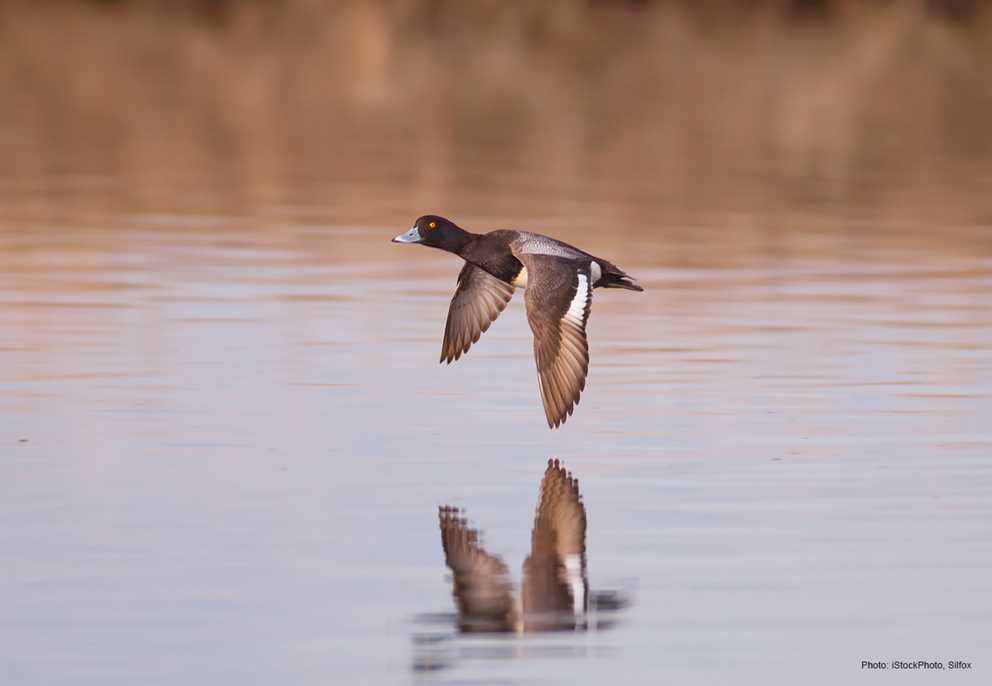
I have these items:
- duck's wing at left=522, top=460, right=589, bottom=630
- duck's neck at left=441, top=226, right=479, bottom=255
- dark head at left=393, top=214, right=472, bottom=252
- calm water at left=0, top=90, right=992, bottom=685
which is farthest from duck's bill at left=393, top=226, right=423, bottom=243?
duck's wing at left=522, top=460, right=589, bottom=630

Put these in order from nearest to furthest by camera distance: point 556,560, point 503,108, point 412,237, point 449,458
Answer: point 556,560 < point 449,458 < point 412,237 < point 503,108

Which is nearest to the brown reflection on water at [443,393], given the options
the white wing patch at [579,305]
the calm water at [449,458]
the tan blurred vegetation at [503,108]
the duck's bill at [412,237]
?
the calm water at [449,458]

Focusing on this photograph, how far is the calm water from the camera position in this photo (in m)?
8.00

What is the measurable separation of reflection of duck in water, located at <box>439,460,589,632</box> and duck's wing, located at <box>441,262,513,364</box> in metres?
3.35

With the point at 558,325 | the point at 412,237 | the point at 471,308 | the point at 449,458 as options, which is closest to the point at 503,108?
the point at 412,237

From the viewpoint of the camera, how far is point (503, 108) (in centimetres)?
3662

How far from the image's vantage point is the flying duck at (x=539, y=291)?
1167 centimetres

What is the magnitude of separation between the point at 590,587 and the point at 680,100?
3047 cm

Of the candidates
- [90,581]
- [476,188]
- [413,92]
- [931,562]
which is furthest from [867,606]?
[413,92]

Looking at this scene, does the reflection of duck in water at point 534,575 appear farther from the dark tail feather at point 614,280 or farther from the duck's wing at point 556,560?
the dark tail feather at point 614,280

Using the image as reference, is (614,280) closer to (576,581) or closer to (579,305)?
(579,305)

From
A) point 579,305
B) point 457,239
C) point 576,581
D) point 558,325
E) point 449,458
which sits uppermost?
point 457,239

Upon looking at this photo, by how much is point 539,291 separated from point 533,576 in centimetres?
375

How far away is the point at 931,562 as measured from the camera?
29.5 feet
